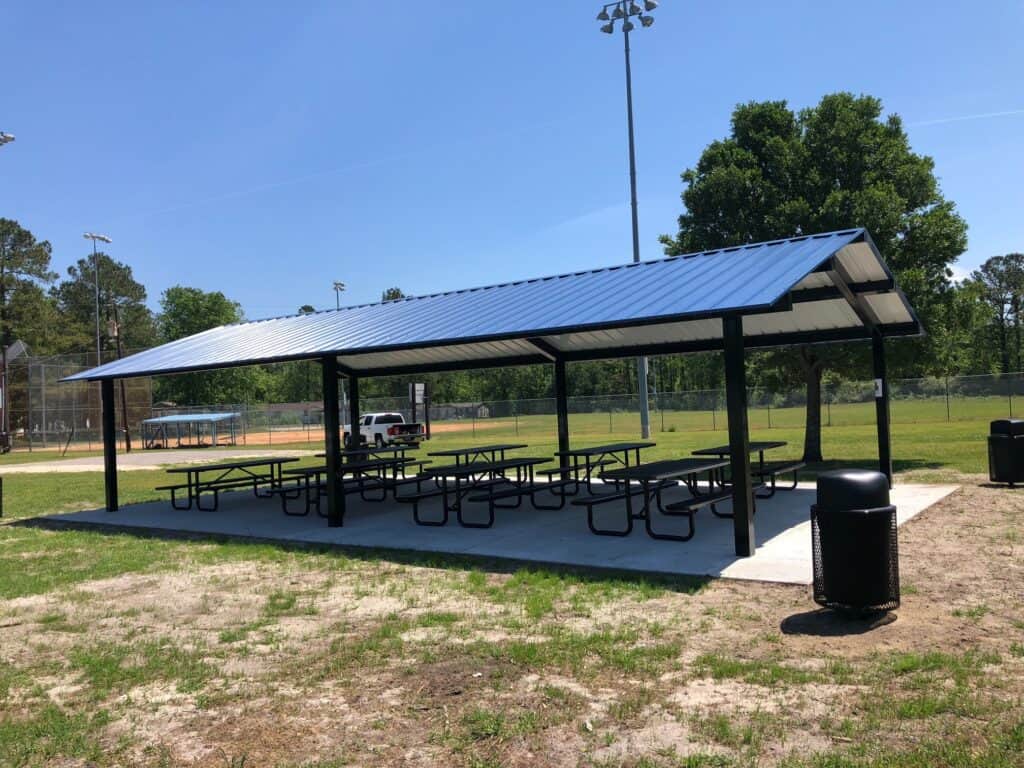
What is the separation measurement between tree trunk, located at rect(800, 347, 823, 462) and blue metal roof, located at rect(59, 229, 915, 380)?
18.0ft

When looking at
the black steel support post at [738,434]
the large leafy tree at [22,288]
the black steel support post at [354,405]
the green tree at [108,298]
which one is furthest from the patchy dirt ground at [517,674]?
the green tree at [108,298]

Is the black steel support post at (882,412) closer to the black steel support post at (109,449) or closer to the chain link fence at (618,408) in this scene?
the black steel support post at (109,449)

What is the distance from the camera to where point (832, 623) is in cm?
547

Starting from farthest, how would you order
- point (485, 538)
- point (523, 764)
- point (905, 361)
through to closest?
point (905, 361), point (485, 538), point (523, 764)

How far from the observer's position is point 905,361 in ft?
53.8

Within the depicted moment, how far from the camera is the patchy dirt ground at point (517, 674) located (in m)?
3.72

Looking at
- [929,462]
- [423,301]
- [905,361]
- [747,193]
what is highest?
[747,193]

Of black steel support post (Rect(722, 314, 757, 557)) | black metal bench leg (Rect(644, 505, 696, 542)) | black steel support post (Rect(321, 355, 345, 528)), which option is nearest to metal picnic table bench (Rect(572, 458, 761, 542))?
black metal bench leg (Rect(644, 505, 696, 542))

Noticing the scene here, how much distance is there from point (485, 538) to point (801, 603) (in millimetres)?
4159

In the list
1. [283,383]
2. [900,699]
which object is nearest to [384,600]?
[900,699]

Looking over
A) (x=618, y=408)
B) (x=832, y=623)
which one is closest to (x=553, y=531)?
(x=832, y=623)

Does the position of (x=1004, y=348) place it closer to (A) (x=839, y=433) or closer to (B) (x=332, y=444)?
(A) (x=839, y=433)

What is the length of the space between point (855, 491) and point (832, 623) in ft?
2.94

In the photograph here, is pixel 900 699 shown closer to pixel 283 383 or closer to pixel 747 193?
pixel 747 193
